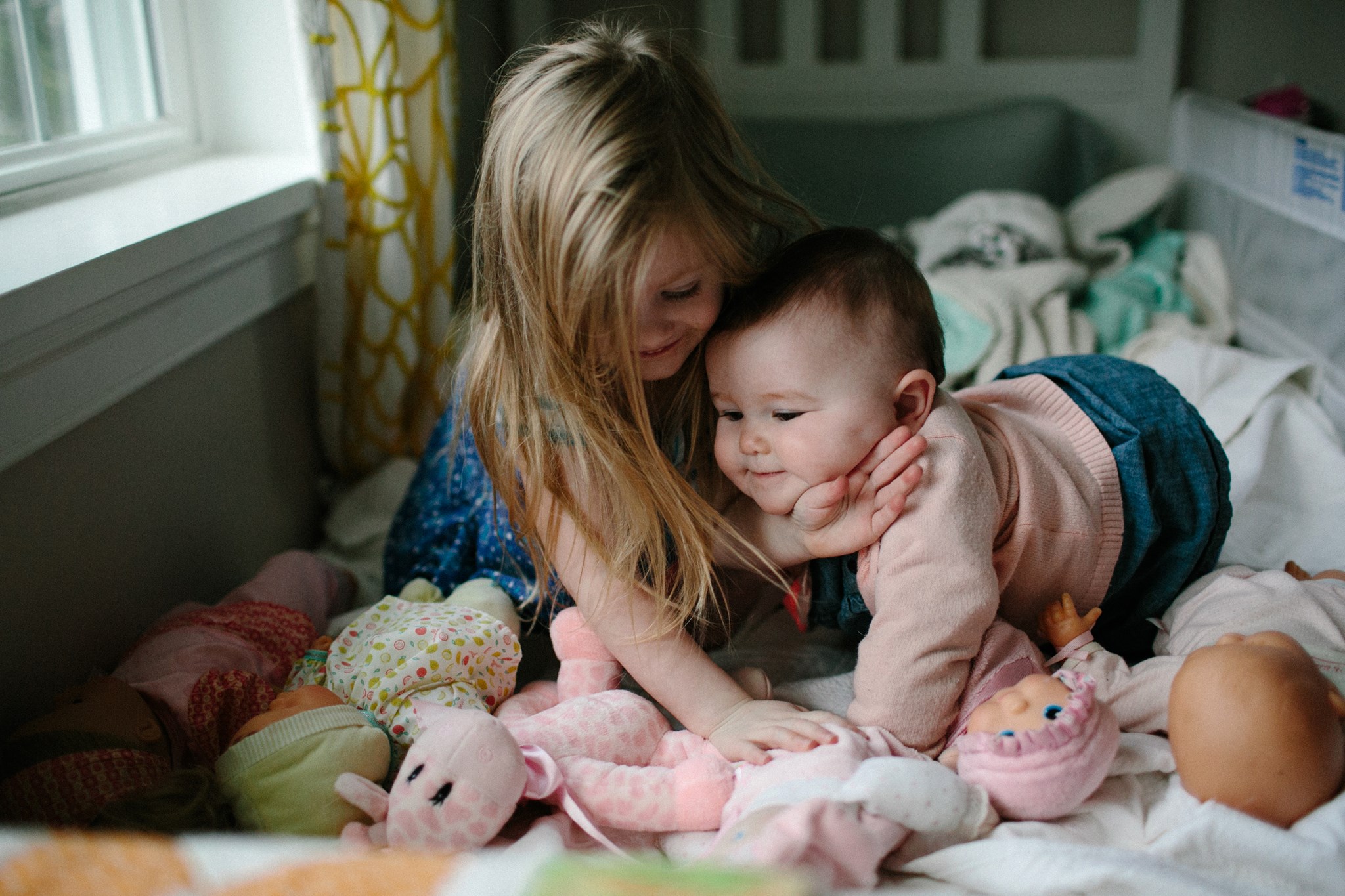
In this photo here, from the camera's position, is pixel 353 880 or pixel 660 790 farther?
pixel 660 790

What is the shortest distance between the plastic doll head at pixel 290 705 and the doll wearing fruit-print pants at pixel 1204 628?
25.2 inches

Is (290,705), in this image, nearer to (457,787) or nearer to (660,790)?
(457,787)

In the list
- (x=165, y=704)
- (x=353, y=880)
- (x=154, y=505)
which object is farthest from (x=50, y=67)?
(x=353, y=880)

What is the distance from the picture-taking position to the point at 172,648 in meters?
0.93

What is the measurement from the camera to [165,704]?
2.83 feet

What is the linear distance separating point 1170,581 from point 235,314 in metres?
1.08

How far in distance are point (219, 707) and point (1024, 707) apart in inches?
25.9

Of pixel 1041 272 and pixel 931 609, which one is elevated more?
pixel 1041 272

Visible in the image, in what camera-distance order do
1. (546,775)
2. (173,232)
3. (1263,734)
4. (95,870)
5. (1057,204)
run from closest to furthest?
(95,870) → (1263,734) → (546,775) → (173,232) → (1057,204)

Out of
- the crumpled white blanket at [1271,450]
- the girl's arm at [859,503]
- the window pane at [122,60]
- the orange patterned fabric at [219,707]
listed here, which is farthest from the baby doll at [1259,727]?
the window pane at [122,60]

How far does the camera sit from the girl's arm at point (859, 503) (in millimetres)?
868

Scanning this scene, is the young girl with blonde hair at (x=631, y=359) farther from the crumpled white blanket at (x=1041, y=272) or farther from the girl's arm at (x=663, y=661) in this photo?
the crumpled white blanket at (x=1041, y=272)

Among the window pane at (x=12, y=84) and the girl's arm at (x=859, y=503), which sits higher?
the window pane at (x=12, y=84)

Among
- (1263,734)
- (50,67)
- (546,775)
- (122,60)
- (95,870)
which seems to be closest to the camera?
(95,870)
